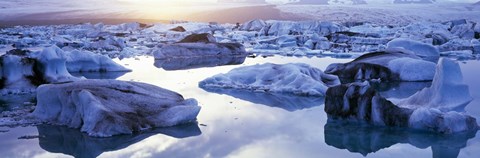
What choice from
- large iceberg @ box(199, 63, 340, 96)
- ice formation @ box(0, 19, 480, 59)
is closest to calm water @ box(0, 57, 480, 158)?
large iceberg @ box(199, 63, 340, 96)

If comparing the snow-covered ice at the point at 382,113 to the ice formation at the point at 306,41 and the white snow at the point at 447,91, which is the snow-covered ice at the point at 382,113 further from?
the ice formation at the point at 306,41

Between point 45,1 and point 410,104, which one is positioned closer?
point 410,104

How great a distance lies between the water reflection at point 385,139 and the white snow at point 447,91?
2.34 ft

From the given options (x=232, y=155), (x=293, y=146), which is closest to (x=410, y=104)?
(x=293, y=146)

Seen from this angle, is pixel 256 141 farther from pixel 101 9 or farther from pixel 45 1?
pixel 45 1

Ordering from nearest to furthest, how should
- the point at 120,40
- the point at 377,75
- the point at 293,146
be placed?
the point at 293,146 → the point at 377,75 → the point at 120,40

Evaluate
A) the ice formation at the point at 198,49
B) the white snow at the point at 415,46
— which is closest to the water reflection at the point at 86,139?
the white snow at the point at 415,46

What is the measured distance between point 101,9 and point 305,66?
64.2 m

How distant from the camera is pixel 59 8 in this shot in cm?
7088

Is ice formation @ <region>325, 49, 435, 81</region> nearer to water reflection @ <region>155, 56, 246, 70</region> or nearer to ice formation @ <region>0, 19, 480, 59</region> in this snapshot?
water reflection @ <region>155, 56, 246, 70</region>

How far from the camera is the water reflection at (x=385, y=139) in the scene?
518cm

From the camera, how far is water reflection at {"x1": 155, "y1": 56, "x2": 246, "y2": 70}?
1396 cm

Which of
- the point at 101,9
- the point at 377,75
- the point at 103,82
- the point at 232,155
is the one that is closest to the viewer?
the point at 232,155

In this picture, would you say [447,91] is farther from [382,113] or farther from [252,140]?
[252,140]
